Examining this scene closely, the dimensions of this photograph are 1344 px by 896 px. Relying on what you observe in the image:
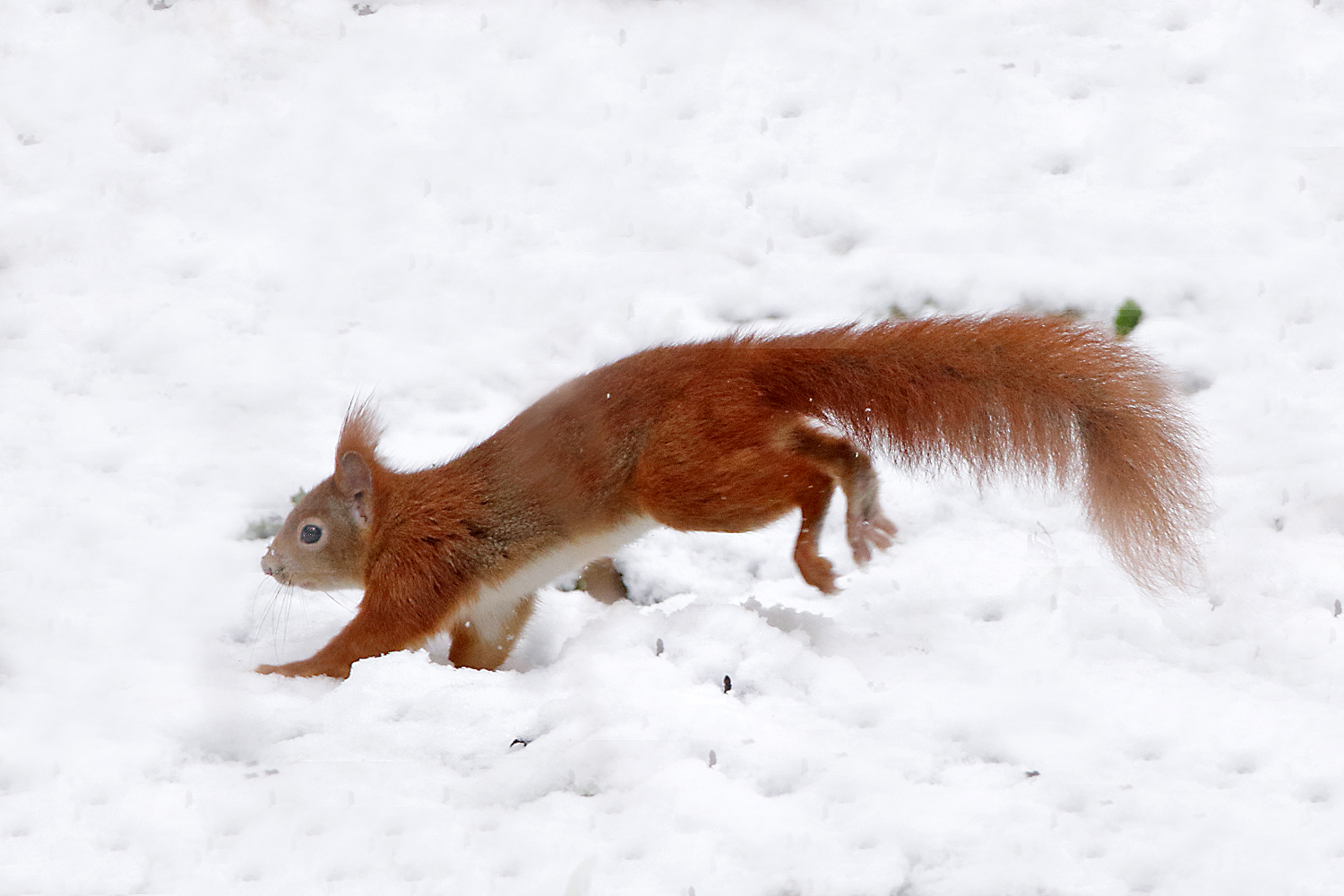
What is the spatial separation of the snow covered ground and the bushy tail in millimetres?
275

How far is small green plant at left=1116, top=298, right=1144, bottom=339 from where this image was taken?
4.30 m

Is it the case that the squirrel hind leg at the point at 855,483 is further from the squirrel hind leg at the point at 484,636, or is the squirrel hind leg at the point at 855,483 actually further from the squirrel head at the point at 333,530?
the squirrel head at the point at 333,530

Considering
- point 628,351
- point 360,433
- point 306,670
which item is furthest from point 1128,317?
point 306,670

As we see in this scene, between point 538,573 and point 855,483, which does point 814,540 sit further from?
point 538,573

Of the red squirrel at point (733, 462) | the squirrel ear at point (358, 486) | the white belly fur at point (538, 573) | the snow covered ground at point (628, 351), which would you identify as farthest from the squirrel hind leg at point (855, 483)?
the squirrel ear at point (358, 486)

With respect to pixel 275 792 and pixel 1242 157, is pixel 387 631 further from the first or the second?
pixel 1242 157

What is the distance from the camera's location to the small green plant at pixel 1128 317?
430cm

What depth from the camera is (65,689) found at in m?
2.99

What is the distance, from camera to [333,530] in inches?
141

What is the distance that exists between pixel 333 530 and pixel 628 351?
3.79 ft

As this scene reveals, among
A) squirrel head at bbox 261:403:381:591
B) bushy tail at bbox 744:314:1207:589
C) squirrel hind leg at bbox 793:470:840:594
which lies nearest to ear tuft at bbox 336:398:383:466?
squirrel head at bbox 261:403:381:591

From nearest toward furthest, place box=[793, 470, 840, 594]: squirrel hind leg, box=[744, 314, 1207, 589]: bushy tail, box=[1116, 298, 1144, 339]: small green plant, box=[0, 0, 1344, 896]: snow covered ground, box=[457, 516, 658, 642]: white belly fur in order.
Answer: box=[0, 0, 1344, 896]: snow covered ground < box=[744, 314, 1207, 589]: bushy tail < box=[793, 470, 840, 594]: squirrel hind leg < box=[457, 516, 658, 642]: white belly fur < box=[1116, 298, 1144, 339]: small green plant

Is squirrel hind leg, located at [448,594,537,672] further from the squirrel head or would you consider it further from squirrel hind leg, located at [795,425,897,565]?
squirrel hind leg, located at [795,425,897,565]

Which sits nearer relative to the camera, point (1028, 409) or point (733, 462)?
point (1028, 409)
